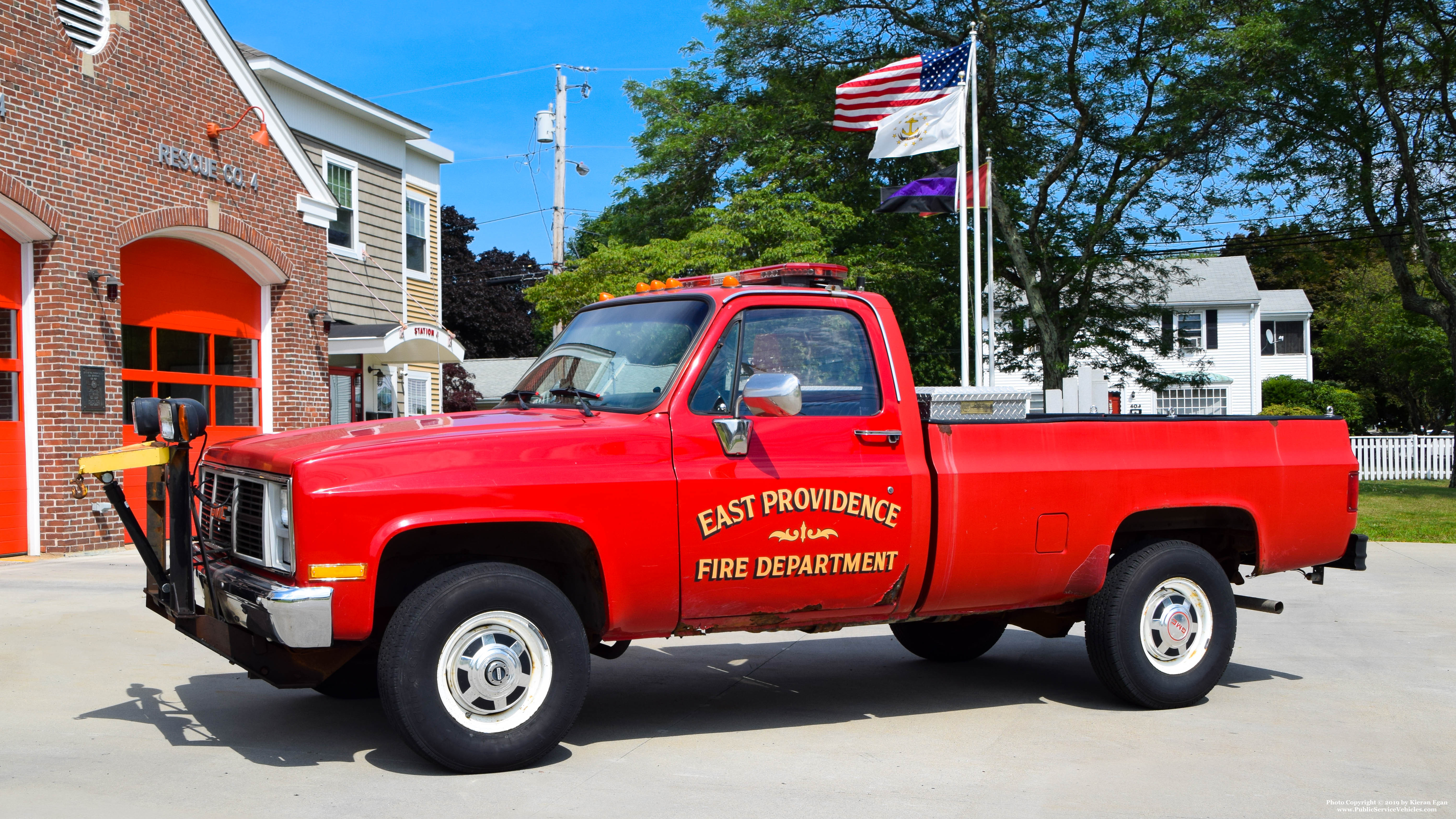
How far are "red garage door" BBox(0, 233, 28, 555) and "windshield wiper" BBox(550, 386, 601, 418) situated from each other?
8701mm

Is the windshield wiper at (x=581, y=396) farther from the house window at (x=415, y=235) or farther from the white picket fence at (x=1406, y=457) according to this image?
the white picket fence at (x=1406, y=457)

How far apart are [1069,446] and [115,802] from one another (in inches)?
173

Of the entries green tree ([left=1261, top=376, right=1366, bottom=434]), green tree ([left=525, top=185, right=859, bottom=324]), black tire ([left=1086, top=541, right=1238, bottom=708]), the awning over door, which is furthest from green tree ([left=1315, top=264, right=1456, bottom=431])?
black tire ([left=1086, top=541, right=1238, bottom=708])

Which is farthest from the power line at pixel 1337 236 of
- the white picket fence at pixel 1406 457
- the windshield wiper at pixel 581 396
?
the windshield wiper at pixel 581 396

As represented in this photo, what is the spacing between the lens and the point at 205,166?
1414 cm

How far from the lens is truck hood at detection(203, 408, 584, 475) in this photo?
4742mm

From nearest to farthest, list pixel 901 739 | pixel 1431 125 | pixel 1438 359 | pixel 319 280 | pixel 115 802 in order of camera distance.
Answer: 1. pixel 115 802
2. pixel 901 739
3. pixel 319 280
4. pixel 1431 125
5. pixel 1438 359

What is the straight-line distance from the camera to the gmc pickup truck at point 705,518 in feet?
15.5

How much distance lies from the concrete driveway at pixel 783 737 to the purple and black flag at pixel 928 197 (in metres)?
12.6

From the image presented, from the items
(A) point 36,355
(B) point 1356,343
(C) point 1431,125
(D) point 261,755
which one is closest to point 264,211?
(A) point 36,355

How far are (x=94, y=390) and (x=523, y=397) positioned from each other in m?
8.56

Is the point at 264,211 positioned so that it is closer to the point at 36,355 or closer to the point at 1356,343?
the point at 36,355

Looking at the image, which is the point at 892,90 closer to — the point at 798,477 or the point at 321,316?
the point at 321,316

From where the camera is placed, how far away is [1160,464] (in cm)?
629
